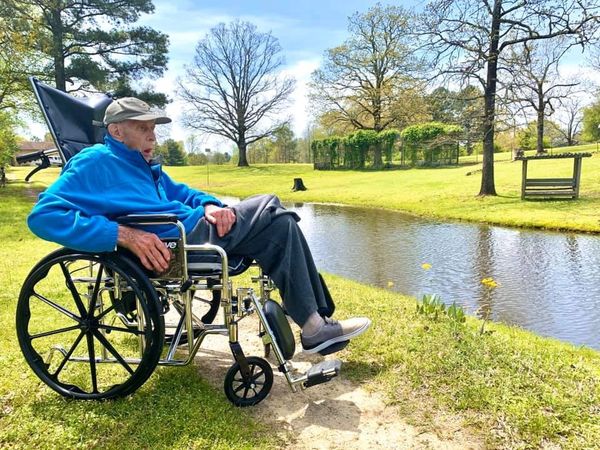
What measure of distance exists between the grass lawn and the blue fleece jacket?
0.83 metres

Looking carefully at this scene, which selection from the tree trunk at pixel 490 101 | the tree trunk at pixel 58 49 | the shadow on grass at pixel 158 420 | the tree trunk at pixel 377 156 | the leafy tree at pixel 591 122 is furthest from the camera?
the leafy tree at pixel 591 122

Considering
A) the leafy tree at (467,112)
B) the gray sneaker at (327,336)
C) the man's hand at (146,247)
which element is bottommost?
the gray sneaker at (327,336)

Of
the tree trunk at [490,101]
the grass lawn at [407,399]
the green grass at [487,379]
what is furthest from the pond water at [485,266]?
the tree trunk at [490,101]

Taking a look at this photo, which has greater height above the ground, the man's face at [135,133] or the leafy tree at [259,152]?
the leafy tree at [259,152]

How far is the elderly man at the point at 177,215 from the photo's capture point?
2.15 meters

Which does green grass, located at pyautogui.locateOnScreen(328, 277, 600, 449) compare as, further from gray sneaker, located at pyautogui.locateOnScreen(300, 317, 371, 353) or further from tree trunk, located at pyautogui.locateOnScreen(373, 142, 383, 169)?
tree trunk, located at pyautogui.locateOnScreen(373, 142, 383, 169)

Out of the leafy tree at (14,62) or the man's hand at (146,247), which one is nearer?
the man's hand at (146,247)

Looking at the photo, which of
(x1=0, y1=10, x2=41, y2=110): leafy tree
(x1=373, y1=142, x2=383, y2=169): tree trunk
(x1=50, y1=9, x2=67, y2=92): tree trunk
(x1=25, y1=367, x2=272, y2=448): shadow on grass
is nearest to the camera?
(x1=25, y1=367, x2=272, y2=448): shadow on grass

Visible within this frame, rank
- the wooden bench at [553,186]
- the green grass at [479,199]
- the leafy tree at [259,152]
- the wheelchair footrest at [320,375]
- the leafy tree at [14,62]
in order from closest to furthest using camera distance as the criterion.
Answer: the wheelchair footrest at [320,375], the green grass at [479,199], the wooden bench at [553,186], the leafy tree at [14,62], the leafy tree at [259,152]

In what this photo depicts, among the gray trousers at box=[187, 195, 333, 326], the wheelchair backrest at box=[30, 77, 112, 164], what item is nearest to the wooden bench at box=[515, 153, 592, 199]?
the gray trousers at box=[187, 195, 333, 326]

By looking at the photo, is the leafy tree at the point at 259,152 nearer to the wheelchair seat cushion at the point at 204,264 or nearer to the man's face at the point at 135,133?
the man's face at the point at 135,133

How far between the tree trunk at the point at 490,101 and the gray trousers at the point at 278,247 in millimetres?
11767

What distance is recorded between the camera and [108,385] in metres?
2.44

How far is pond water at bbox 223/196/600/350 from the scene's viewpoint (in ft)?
14.6
